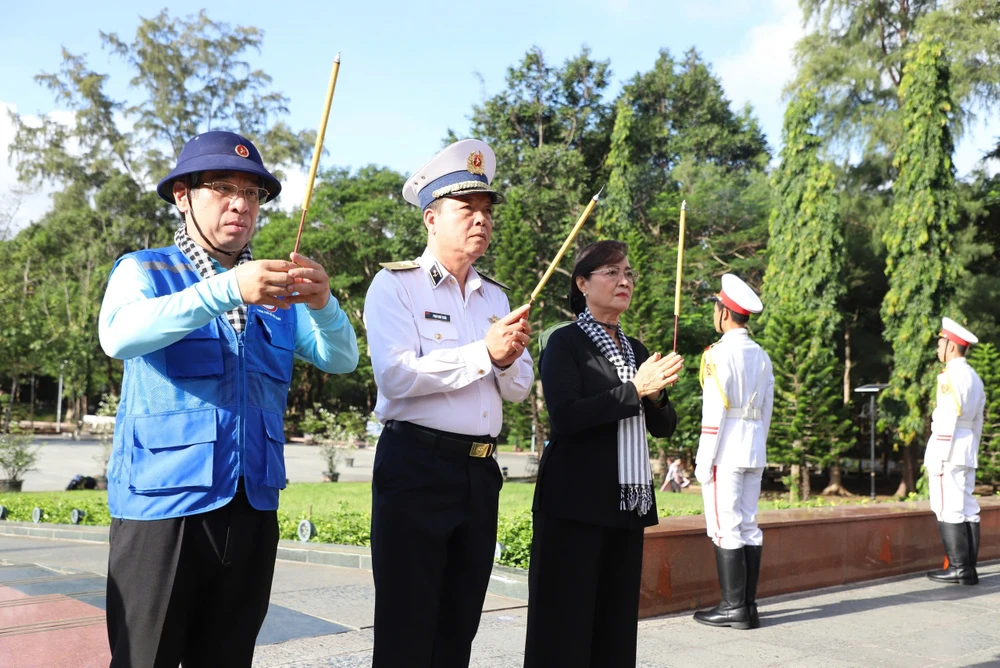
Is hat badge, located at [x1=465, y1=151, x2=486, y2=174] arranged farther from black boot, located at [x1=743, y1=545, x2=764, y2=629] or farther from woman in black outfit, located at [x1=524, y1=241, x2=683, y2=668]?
black boot, located at [x1=743, y1=545, x2=764, y2=629]

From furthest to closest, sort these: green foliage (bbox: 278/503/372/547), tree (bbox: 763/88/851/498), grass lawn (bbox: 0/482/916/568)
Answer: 1. tree (bbox: 763/88/851/498)
2. green foliage (bbox: 278/503/372/547)
3. grass lawn (bbox: 0/482/916/568)

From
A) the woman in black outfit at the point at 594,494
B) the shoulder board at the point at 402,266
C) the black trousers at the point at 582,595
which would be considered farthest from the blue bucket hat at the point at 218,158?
the black trousers at the point at 582,595

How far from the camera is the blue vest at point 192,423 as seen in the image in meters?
→ 2.19

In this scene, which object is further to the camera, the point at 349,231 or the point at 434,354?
the point at 349,231

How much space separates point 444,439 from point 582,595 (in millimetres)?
954

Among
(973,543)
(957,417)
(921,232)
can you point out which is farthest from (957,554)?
(921,232)

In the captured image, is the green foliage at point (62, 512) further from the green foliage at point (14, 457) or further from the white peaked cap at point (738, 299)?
the white peaked cap at point (738, 299)

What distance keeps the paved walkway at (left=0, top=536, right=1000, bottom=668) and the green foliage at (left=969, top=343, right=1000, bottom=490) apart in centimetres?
1193

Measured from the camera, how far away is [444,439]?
8.89 ft

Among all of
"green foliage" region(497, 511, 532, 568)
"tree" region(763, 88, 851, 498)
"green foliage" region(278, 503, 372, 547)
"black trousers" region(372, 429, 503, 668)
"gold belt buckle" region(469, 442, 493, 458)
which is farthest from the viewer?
"tree" region(763, 88, 851, 498)

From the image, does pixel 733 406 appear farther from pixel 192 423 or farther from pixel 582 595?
pixel 192 423

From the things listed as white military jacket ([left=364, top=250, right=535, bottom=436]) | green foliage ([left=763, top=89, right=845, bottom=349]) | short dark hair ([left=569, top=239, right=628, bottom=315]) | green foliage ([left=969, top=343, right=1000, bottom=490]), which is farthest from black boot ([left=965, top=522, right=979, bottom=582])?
green foliage ([left=763, top=89, right=845, bottom=349])

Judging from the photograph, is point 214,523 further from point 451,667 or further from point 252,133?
point 252,133

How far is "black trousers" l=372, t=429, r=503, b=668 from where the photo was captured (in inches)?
104
